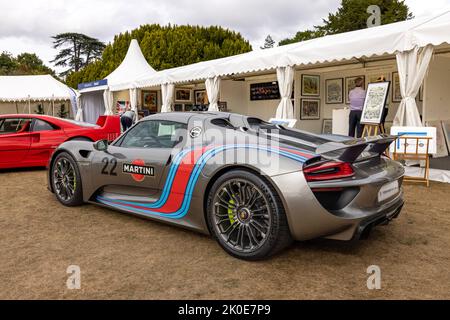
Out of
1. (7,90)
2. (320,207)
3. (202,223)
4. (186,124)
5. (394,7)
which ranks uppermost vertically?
(394,7)

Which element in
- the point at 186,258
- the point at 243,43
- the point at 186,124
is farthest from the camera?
the point at 243,43

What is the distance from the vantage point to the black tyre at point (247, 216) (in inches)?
104

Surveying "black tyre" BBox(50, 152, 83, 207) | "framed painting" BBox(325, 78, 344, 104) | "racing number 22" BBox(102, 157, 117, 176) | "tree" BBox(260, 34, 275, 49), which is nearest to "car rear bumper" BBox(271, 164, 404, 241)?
"racing number 22" BBox(102, 157, 117, 176)

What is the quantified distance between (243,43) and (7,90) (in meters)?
17.5

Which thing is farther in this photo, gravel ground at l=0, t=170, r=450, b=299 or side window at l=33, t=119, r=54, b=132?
side window at l=33, t=119, r=54, b=132

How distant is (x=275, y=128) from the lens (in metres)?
3.66

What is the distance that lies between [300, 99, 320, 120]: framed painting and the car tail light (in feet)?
30.8

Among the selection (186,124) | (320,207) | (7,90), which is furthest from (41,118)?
(7,90)

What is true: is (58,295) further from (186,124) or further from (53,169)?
(53,169)

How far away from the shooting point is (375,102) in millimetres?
7324

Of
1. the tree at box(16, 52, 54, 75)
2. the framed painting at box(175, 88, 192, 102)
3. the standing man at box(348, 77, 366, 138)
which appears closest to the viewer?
the standing man at box(348, 77, 366, 138)

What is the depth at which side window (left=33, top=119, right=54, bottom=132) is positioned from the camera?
7.43m

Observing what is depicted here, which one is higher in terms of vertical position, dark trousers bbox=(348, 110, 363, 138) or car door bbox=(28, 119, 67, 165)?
dark trousers bbox=(348, 110, 363, 138)

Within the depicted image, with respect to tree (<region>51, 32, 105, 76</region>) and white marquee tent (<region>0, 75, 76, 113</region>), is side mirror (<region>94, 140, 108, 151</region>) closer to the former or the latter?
white marquee tent (<region>0, 75, 76, 113</region>)
